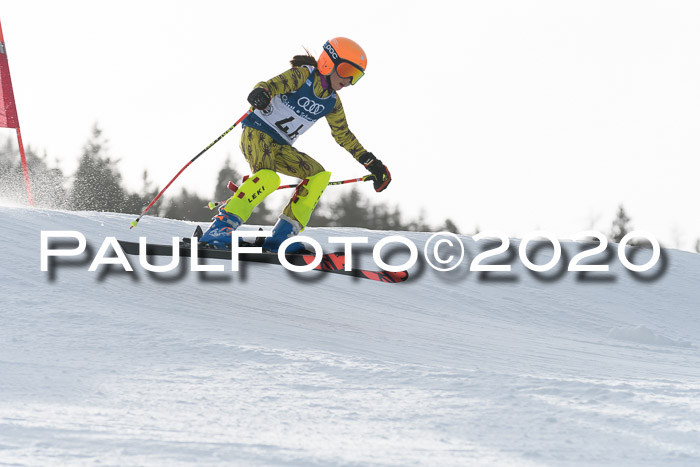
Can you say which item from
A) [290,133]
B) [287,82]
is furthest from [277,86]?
[290,133]

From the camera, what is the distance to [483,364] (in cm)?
333

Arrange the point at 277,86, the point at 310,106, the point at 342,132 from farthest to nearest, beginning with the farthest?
the point at 342,132
the point at 310,106
the point at 277,86

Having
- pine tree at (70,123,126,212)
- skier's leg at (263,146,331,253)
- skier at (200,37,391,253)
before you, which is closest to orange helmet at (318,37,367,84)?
skier at (200,37,391,253)

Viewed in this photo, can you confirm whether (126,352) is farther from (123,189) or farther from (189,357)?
(123,189)

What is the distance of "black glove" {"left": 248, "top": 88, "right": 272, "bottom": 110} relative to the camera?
448 cm

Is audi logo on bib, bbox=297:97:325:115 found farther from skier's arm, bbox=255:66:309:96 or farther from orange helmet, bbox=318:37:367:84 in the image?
orange helmet, bbox=318:37:367:84

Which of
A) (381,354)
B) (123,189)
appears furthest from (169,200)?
(381,354)

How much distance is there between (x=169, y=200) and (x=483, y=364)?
37.8 metres

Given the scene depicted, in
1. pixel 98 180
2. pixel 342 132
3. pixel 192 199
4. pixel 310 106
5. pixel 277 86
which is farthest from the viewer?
pixel 192 199

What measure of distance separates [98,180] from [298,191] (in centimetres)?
3414

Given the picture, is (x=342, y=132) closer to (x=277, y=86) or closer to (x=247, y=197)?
(x=277, y=86)

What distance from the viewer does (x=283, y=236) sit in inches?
194

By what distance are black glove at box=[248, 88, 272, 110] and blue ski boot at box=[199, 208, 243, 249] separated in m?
0.75

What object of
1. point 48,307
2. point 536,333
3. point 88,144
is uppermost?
point 88,144
